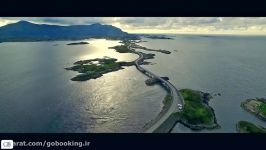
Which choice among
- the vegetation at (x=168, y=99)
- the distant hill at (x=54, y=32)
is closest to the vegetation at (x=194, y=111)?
the vegetation at (x=168, y=99)

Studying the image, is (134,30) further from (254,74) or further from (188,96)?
(254,74)

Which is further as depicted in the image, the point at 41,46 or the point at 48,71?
the point at 41,46

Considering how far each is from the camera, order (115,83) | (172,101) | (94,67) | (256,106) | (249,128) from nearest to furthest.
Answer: (249,128) → (256,106) → (172,101) → (94,67) → (115,83)

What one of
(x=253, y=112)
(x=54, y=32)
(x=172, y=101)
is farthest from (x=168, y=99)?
(x=54, y=32)

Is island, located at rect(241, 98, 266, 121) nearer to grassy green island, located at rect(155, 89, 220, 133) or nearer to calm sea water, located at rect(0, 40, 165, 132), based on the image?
grassy green island, located at rect(155, 89, 220, 133)

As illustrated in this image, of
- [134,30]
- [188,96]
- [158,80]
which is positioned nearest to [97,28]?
[134,30]

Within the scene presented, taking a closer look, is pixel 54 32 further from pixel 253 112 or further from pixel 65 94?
pixel 253 112

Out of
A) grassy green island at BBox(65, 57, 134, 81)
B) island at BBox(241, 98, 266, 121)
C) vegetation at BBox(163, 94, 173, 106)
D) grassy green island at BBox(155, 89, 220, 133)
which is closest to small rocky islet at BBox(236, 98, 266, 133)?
island at BBox(241, 98, 266, 121)
